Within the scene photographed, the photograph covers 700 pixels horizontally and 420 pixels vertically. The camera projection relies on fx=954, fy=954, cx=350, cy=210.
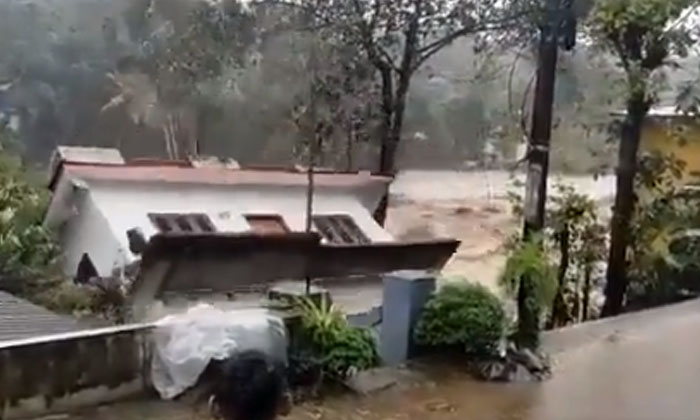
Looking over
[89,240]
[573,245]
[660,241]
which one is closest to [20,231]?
[89,240]

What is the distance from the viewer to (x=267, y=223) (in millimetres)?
9125

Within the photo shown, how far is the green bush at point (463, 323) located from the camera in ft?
20.0

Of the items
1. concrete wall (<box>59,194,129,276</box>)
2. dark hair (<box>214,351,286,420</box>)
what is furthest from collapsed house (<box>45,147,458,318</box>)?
dark hair (<box>214,351,286,420</box>)

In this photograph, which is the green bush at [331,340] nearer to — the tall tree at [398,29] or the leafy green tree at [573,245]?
the leafy green tree at [573,245]

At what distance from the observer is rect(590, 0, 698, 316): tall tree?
25.7ft

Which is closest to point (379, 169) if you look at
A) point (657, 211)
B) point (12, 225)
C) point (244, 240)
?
point (244, 240)

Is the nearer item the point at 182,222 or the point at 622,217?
the point at 182,222

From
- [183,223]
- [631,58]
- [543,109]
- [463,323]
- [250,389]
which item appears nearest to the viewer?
[250,389]

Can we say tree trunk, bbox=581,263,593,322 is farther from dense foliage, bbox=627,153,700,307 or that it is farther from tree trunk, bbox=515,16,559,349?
tree trunk, bbox=515,16,559,349

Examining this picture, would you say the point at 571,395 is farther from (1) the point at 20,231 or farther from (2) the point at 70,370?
(1) the point at 20,231

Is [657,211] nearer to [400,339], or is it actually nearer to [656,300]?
[656,300]

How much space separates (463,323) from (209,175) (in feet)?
12.0

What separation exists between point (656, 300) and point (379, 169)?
2944 millimetres

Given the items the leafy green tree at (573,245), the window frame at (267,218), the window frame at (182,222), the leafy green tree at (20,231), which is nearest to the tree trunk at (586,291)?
the leafy green tree at (573,245)
